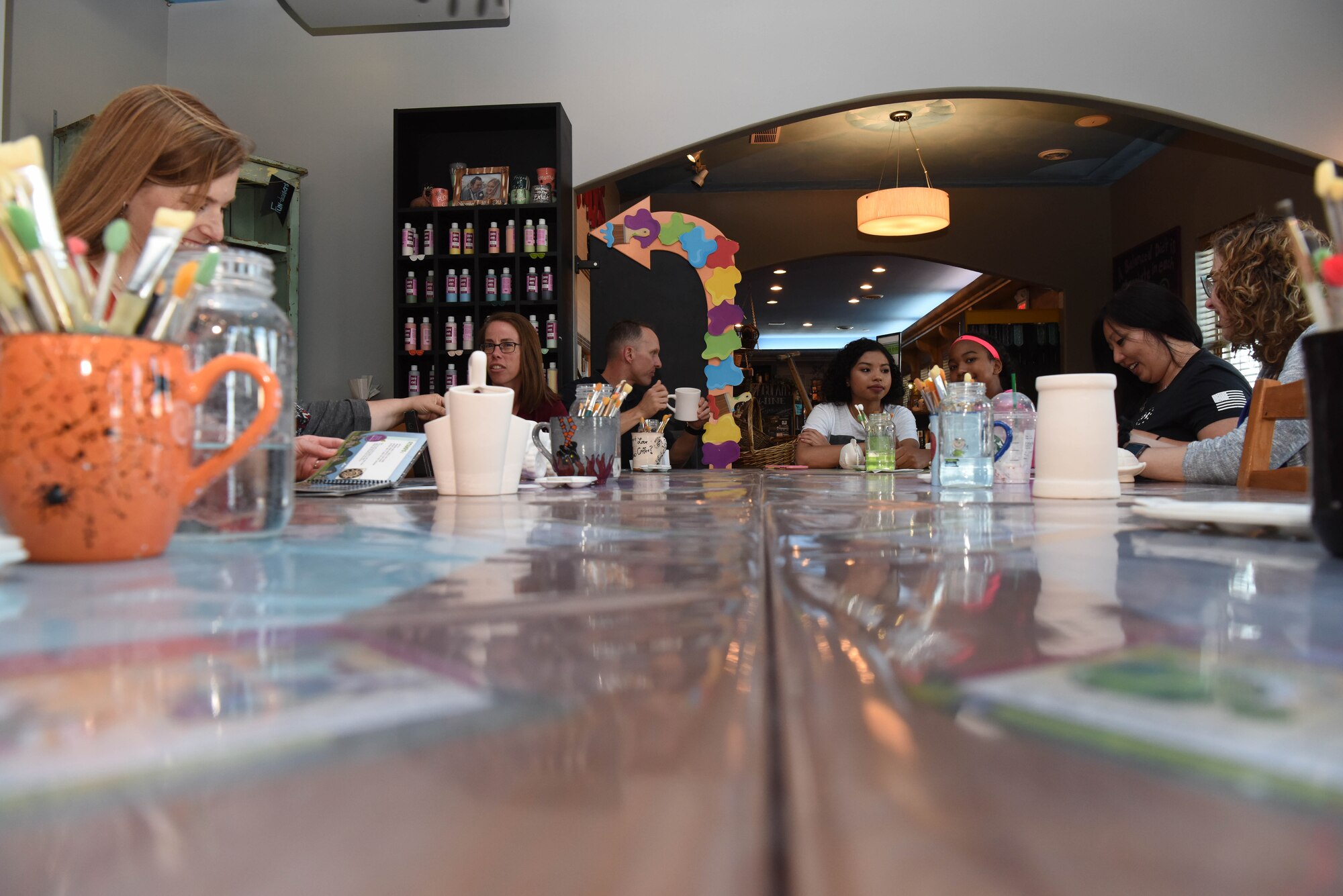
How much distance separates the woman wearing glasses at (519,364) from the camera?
10.9 ft

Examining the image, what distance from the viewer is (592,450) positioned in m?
1.59

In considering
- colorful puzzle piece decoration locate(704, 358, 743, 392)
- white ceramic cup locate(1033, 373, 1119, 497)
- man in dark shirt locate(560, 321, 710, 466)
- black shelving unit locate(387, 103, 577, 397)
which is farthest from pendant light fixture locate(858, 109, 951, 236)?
white ceramic cup locate(1033, 373, 1119, 497)

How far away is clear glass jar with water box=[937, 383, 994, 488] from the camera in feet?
4.72

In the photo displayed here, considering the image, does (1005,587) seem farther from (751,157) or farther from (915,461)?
(751,157)

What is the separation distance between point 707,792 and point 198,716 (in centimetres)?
13

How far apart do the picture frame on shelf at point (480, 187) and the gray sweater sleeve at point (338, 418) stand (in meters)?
2.08

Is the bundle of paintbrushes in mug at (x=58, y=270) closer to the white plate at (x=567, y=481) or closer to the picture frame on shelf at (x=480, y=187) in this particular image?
the white plate at (x=567, y=481)

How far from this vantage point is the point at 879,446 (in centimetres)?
253

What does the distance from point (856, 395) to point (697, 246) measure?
1.19 meters

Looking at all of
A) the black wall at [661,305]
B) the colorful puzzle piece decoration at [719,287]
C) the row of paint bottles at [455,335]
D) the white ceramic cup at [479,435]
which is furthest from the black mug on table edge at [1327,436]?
the colorful puzzle piece decoration at [719,287]

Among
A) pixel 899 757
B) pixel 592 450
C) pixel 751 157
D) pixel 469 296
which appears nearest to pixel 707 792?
pixel 899 757

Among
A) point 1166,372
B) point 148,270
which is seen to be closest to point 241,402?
point 148,270

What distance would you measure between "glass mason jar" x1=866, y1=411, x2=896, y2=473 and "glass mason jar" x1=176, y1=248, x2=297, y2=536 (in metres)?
1.98

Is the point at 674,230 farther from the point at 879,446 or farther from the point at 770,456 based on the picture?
the point at 879,446
